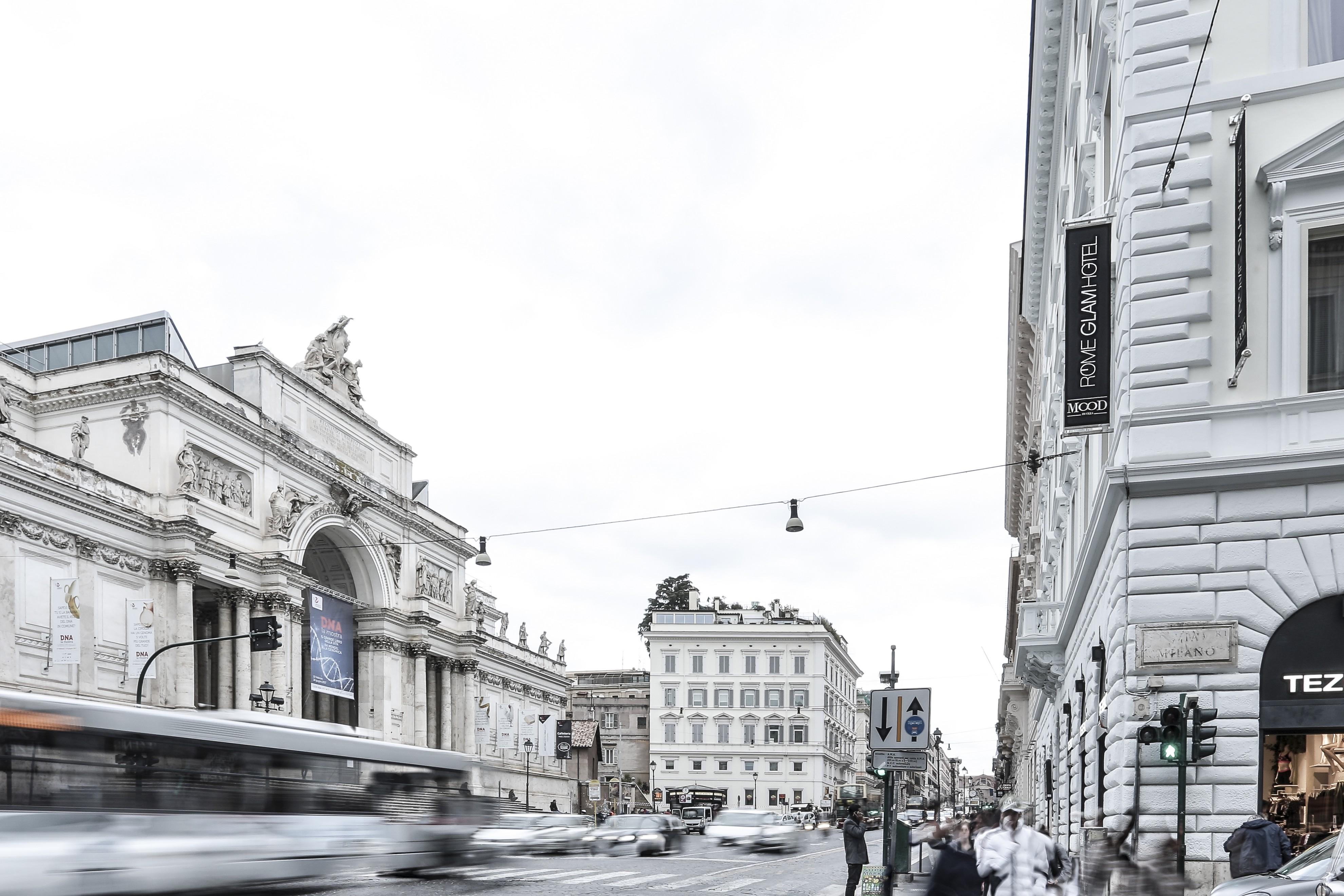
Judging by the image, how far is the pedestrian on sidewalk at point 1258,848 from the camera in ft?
46.9

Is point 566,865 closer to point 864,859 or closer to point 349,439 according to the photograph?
point 864,859

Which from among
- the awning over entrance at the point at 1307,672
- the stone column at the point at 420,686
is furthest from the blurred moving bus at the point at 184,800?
the stone column at the point at 420,686

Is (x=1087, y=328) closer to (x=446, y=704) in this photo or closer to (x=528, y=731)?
(x=446, y=704)

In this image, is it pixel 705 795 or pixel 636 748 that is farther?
pixel 636 748

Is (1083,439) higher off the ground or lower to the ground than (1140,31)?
lower

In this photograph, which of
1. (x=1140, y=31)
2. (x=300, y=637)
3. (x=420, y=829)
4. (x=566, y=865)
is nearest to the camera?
(x=1140, y=31)

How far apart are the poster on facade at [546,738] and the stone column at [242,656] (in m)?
29.2

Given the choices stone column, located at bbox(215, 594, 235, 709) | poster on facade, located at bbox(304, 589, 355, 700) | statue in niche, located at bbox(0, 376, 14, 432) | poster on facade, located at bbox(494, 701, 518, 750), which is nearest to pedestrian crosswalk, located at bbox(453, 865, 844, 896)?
stone column, located at bbox(215, 594, 235, 709)

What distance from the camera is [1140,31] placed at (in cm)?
1800

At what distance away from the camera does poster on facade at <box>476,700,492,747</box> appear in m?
71.3

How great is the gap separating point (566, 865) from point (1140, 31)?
82.1 ft

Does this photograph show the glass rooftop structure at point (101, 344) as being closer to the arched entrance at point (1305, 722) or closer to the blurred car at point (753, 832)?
the blurred car at point (753, 832)

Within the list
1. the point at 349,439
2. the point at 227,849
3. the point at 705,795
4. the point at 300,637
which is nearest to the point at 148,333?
the point at 349,439

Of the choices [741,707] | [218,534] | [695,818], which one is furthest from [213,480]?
[741,707]
